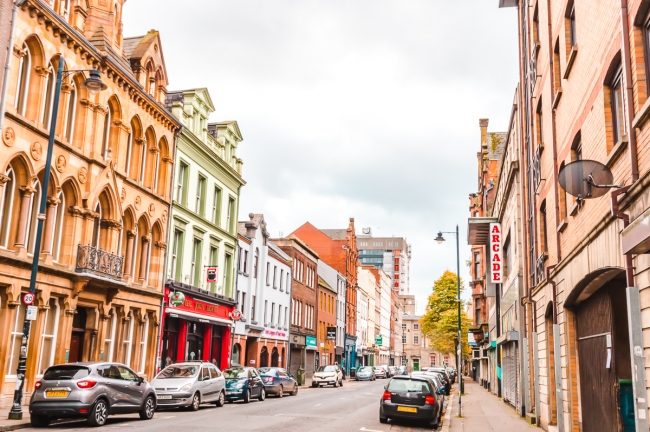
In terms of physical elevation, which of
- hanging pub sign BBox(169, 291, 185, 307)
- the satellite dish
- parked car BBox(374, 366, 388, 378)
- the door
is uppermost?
the satellite dish

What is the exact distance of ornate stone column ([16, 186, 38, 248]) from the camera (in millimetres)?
19812

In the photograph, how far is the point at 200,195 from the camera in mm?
34500

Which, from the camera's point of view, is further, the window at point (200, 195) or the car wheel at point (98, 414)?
the window at point (200, 195)

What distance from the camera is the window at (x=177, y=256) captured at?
3128cm

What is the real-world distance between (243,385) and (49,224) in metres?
10.2

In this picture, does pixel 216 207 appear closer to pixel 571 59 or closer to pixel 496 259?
pixel 496 259

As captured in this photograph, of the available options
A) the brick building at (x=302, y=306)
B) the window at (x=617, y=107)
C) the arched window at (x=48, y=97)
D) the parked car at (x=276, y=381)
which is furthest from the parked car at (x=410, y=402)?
the brick building at (x=302, y=306)

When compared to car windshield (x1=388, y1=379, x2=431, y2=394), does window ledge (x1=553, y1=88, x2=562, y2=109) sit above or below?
above

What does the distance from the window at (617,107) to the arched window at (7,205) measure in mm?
16806

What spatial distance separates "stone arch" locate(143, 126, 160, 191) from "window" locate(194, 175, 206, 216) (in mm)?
5010

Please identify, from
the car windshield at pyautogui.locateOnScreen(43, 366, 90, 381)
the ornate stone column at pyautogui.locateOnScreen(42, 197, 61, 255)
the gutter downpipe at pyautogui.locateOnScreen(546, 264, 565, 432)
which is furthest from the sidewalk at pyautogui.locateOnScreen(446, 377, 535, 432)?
the ornate stone column at pyautogui.locateOnScreen(42, 197, 61, 255)

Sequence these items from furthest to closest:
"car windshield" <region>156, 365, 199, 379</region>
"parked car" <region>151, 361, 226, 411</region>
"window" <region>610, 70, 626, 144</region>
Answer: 1. "car windshield" <region>156, 365, 199, 379</region>
2. "parked car" <region>151, 361, 226, 411</region>
3. "window" <region>610, 70, 626, 144</region>

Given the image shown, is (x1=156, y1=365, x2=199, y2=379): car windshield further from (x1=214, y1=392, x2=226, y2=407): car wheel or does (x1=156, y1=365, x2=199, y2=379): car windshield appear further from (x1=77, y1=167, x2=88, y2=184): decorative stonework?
(x1=77, y1=167, x2=88, y2=184): decorative stonework

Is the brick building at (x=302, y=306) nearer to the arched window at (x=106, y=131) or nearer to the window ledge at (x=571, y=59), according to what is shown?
the arched window at (x=106, y=131)
